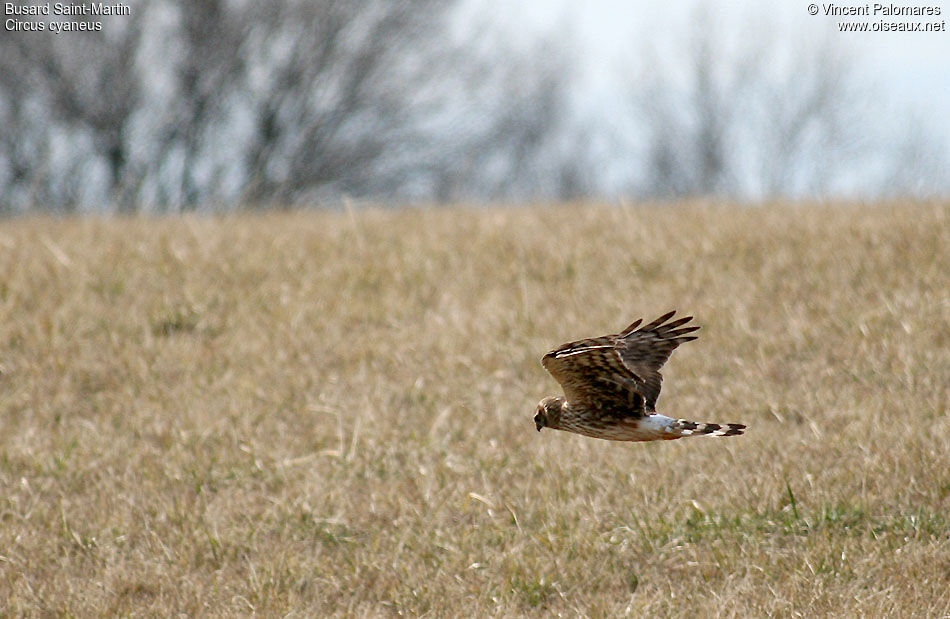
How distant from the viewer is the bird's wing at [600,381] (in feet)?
15.6

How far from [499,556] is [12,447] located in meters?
3.52

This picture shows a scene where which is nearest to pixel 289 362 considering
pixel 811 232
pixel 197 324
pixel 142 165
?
pixel 197 324

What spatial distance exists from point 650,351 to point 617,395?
517 millimetres

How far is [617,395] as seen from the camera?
16.1ft

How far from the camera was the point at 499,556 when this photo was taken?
5.70 meters

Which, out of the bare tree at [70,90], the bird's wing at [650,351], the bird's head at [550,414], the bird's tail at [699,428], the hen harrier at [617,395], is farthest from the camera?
the bare tree at [70,90]

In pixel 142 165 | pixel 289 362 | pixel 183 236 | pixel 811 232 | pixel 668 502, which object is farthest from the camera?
pixel 142 165

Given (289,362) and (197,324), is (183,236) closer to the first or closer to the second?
(197,324)

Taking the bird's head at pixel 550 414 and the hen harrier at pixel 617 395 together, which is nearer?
the hen harrier at pixel 617 395

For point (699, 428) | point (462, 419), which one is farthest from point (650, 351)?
point (462, 419)

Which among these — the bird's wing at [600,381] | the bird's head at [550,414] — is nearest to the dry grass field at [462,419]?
the bird's head at [550,414]

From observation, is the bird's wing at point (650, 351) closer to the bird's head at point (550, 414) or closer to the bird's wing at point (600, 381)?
the bird's wing at point (600, 381)

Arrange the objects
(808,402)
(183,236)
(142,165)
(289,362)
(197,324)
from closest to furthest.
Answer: (808,402), (289,362), (197,324), (183,236), (142,165)

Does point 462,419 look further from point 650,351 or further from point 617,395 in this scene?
point 617,395
